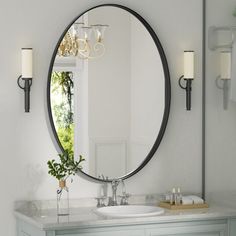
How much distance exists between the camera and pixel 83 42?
4.48 metres

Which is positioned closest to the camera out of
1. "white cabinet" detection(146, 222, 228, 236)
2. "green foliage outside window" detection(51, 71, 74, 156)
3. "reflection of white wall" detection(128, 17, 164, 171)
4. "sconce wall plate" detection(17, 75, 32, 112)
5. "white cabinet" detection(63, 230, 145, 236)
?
"white cabinet" detection(63, 230, 145, 236)

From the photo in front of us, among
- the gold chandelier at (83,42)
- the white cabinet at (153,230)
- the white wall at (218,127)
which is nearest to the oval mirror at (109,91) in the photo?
the gold chandelier at (83,42)

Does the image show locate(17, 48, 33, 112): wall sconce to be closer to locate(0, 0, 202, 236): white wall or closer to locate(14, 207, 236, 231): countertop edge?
locate(0, 0, 202, 236): white wall

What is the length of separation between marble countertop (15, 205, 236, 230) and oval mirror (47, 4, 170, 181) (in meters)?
0.37

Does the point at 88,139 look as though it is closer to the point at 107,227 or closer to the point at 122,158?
the point at 122,158

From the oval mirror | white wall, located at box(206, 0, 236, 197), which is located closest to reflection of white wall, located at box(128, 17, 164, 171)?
the oval mirror

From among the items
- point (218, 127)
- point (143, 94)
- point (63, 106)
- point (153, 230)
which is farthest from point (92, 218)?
point (218, 127)

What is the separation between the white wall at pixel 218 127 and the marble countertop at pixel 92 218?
0.22 meters

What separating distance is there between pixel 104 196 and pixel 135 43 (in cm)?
99

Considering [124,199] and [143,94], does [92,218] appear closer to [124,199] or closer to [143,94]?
[124,199]

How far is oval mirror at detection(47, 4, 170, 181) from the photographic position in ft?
14.6

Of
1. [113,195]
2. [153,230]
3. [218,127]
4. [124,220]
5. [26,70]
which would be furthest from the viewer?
[218,127]

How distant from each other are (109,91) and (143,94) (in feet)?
0.78

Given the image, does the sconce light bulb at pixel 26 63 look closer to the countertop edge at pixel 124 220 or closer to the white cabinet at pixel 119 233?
the countertop edge at pixel 124 220
